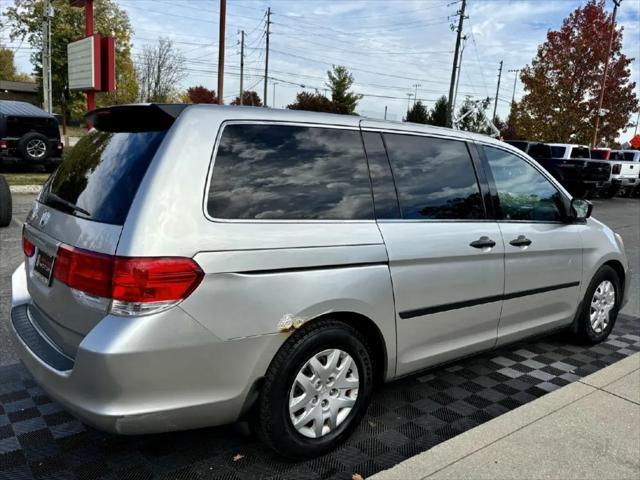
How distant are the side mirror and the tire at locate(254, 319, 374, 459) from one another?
7.27 ft

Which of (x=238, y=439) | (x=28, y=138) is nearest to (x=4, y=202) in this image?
(x=238, y=439)

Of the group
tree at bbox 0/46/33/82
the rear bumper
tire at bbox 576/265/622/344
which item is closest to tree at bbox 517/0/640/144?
tire at bbox 576/265/622/344

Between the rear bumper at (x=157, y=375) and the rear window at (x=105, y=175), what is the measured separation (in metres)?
0.47

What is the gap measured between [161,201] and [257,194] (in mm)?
450

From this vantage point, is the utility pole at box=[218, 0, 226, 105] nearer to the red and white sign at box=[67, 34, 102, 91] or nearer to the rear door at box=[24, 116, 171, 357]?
the red and white sign at box=[67, 34, 102, 91]

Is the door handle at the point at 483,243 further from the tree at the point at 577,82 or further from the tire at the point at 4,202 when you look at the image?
the tree at the point at 577,82

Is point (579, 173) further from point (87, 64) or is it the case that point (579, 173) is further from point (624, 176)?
point (87, 64)

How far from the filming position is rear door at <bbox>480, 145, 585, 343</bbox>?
3.62 metres

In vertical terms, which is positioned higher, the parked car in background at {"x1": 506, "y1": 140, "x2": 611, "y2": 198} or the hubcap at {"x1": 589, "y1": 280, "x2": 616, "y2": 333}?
the parked car in background at {"x1": 506, "y1": 140, "x2": 611, "y2": 198}

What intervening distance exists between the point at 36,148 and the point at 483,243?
14367 mm

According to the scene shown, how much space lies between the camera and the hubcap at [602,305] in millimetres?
4508

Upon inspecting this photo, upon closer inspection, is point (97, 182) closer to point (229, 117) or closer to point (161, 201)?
point (161, 201)

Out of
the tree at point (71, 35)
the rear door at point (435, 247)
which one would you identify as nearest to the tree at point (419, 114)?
the tree at point (71, 35)

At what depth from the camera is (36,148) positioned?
14594 millimetres
